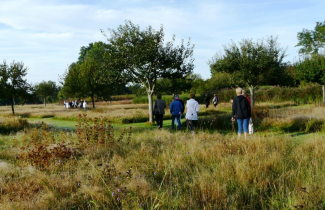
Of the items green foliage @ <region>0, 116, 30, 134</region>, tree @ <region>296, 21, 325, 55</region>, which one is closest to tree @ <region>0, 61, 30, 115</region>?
green foliage @ <region>0, 116, 30, 134</region>

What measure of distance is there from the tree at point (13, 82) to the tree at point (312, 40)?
51019 mm

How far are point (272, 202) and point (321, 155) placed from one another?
2.87 m

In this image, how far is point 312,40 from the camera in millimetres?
61688

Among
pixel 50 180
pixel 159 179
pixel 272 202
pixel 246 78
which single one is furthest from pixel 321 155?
pixel 246 78

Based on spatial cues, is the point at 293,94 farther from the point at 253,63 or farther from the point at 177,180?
the point at 177,180

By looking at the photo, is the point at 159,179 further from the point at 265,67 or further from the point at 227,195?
the point at 265,67

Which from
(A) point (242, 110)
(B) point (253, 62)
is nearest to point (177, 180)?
(A) point (242, 110)

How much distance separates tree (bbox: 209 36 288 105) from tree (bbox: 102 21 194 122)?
7.92 metres

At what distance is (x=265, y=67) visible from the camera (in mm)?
22562

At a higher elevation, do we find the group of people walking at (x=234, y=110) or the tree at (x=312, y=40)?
the tree at (x=312, y=40)

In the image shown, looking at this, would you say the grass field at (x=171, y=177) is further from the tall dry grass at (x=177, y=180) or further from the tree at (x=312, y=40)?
the tree at (x=312, y=40)

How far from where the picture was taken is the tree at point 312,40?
58.2 m

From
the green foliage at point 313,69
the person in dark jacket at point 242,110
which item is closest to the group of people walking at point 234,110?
the person in dark jacket at point 242,110

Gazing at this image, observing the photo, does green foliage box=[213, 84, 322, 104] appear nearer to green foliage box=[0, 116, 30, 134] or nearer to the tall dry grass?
green foliage box=[0, 116, 30, 134]
